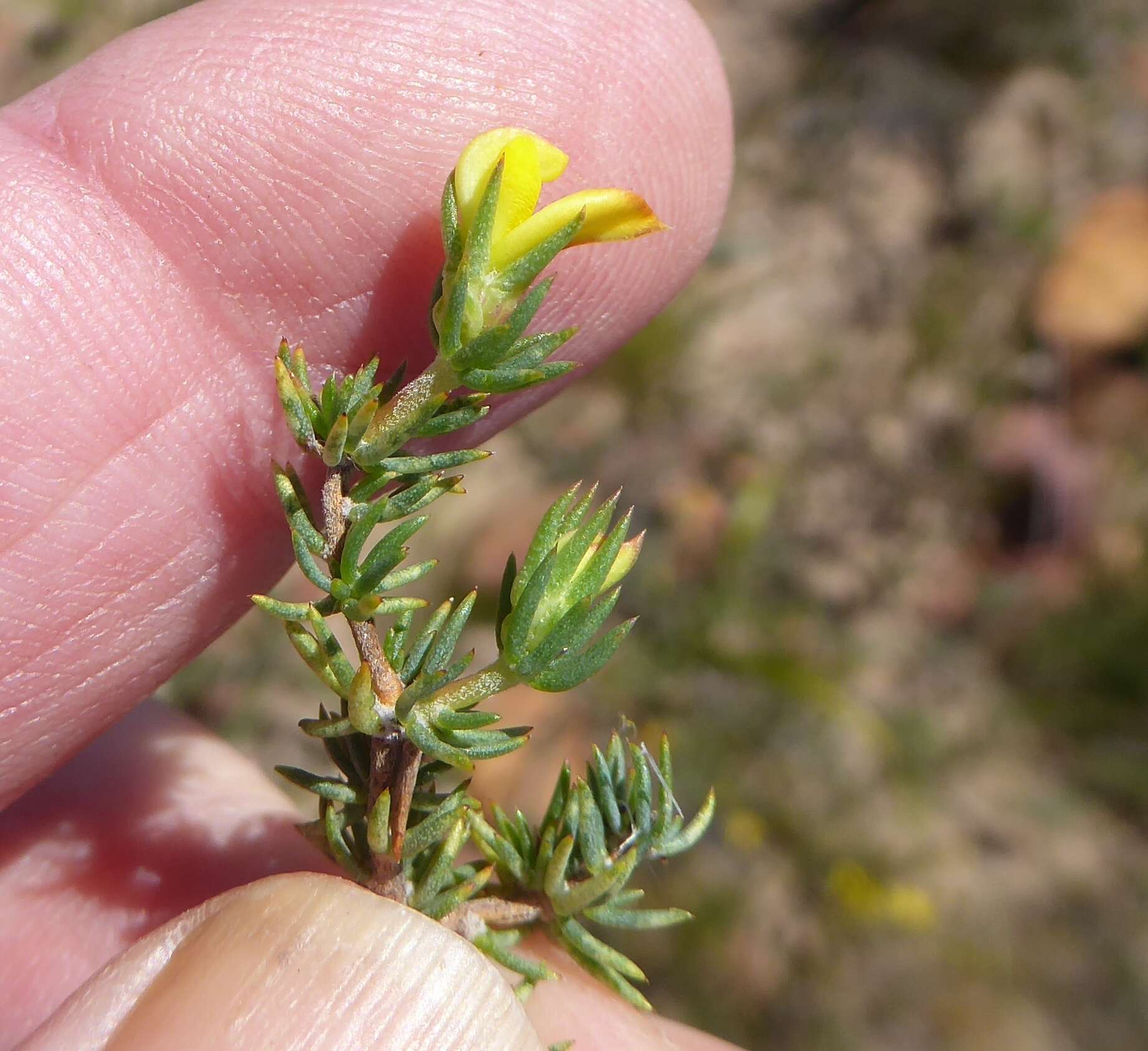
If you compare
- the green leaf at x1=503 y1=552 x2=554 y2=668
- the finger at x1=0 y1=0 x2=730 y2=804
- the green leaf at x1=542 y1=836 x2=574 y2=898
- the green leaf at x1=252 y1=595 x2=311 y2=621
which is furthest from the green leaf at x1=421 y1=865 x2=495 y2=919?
the finger at x1=0 y1=0 x2=730 y2=804

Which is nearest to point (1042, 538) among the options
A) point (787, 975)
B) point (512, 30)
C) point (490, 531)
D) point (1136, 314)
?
point (1136, 314)

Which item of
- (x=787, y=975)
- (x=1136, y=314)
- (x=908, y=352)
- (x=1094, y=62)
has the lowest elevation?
(x=787, y=975)

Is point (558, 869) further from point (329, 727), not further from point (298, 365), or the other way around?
point (298, 365)

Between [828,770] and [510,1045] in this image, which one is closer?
[510,1045]

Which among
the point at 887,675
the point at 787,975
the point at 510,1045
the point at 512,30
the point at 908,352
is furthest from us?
the point at 908,352

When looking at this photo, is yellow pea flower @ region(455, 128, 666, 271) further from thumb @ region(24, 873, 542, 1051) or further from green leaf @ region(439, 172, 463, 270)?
thumb @ region(24, 873, 542, 1051)

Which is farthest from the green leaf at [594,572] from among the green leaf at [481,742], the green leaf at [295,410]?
the green leaf at [295,410]

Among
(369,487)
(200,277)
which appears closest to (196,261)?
(200,277)

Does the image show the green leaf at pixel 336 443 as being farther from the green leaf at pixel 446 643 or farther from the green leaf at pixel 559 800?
the green leaf at pixel 559 800

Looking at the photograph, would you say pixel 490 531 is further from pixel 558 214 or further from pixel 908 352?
pixel 558 214
